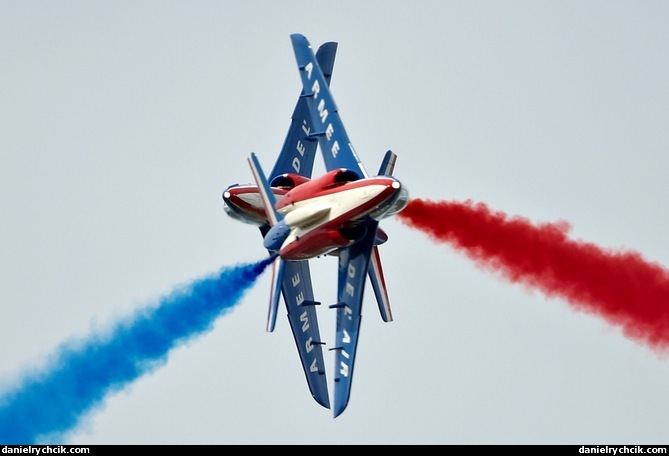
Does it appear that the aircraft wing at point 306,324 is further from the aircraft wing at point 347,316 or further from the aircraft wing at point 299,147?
the aircraft wing at point 347,316

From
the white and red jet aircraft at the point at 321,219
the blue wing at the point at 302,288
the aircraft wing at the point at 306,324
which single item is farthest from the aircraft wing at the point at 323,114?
the aircraft wing at the point at 306,324

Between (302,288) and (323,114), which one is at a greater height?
(323,114)

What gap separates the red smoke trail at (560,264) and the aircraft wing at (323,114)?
3807 mm

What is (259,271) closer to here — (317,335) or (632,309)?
(317,335)

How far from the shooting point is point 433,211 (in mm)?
48000

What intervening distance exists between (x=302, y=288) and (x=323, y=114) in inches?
225

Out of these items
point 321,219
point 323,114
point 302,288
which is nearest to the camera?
point 321,219

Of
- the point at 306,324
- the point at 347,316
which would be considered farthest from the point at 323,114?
the point at 306,324

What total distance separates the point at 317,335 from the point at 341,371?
5082mm

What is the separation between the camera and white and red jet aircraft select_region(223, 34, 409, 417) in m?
42.7

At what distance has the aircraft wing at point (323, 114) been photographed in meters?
44.7

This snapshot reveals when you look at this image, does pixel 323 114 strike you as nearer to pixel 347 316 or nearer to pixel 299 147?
pixel 299 147

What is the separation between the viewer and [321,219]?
142ft

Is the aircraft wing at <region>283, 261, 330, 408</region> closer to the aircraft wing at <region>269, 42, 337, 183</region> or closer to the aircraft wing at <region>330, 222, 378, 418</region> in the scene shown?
the aircraft wing at <region>269, 42, 337, 183</region>
